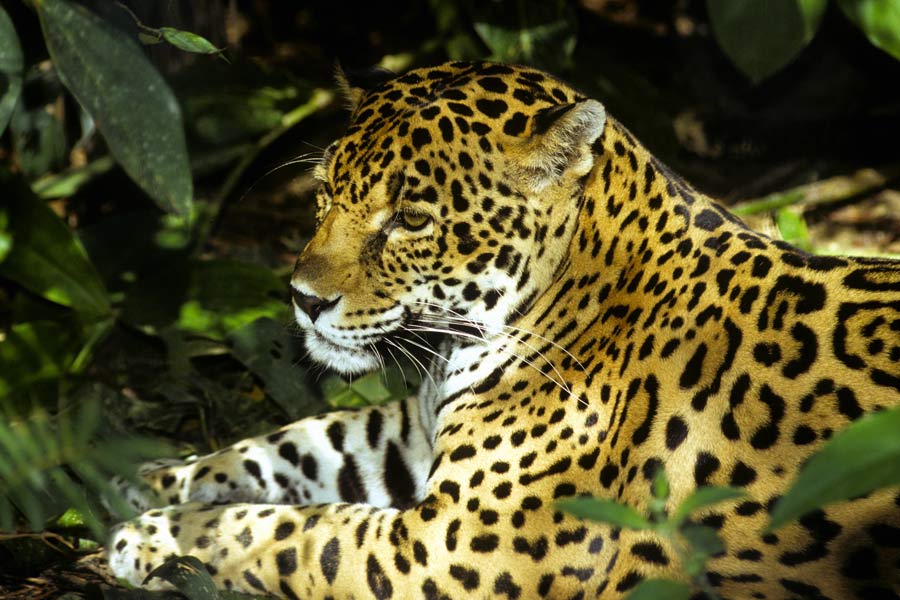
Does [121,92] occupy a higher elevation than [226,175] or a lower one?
higher

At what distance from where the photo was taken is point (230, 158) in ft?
26.5

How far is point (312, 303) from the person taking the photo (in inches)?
191

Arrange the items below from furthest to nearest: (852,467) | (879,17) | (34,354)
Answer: (34,354), (879,17), (852,467)

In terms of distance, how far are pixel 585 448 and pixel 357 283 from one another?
111 cm

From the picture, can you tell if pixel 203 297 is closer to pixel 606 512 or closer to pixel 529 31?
pixel 529 31

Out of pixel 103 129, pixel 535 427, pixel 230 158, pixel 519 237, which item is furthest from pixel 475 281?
pixel 230 158

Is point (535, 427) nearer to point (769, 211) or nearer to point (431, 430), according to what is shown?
point (431, 430)

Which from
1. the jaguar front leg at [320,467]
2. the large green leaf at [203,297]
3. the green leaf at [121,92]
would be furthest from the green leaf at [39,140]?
the green leaf at [121,92]

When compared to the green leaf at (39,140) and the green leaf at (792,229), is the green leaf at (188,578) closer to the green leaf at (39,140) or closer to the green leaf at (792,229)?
the green leaf at (39,140)

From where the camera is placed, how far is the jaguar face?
477 cm

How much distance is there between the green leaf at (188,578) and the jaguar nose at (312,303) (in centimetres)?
107

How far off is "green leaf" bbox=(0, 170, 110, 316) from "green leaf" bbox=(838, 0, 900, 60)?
4244 mm

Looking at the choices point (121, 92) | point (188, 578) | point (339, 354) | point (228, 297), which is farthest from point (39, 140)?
point (121, 92)

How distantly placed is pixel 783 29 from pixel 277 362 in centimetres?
320
